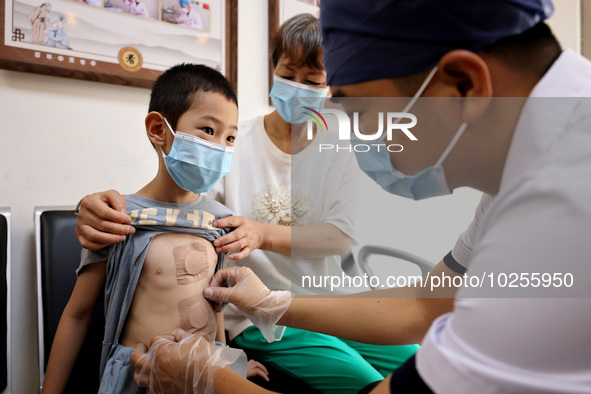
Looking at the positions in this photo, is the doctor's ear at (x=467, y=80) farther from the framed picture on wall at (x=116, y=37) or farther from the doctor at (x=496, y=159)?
the framed picture on wall at (x=116, y=37)

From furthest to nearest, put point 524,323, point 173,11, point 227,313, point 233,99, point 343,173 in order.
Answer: point 173,11, point 343,173, point 227,313, point 233,99, point 524,323

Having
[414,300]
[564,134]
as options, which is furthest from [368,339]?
[564,134]

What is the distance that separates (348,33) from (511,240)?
42cm

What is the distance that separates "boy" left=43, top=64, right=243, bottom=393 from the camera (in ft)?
3.64

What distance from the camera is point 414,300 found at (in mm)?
1115

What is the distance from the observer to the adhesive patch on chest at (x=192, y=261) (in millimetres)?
1158

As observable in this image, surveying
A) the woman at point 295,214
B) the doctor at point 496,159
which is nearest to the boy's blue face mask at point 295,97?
the woman at point 295,214

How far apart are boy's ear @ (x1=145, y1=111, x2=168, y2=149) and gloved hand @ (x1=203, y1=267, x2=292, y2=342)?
1.50 feet

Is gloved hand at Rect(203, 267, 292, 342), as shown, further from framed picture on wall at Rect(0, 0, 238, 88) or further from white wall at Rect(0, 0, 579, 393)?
framed picture on wall at Rect(0, 0, 238, 88)

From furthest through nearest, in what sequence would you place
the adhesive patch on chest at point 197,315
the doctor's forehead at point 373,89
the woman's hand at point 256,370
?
the woman's hand at point 256,370 < the adhesive patch on chest at point 197,315 < the doctor's forehead at point 373,89

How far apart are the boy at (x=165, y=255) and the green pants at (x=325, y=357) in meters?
0.22

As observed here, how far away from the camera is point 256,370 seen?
1261 millimetres

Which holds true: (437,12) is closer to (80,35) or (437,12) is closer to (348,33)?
(348,33)

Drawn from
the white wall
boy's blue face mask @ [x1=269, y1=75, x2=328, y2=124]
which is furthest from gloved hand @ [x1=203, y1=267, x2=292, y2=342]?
boy's blue face mask @ [x1=269, y1=75, x2=328, y2=124]
